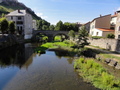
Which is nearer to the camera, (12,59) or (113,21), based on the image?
(12,59)

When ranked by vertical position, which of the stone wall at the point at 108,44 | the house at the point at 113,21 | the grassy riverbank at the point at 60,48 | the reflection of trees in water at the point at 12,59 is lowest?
the reflection of trees in water at the point at 12,59

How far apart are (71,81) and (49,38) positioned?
130ft

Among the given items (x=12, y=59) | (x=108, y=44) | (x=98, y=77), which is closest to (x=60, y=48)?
(x=108, y=44)

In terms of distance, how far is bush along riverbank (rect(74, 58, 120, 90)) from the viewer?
31.4 feet

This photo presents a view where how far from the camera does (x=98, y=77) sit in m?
11.4

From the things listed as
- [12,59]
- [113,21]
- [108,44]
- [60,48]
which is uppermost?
[113,21]

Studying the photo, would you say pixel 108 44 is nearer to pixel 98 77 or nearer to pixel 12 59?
pixel 98 77

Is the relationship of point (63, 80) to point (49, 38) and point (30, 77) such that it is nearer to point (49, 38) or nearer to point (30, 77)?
point (30, 77)

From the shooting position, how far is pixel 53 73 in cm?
1305

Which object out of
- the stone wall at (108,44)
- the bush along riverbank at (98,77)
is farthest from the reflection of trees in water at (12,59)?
the stone wall at (108,44)

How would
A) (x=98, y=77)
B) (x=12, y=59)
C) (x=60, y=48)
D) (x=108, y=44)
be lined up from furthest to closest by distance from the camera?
(x=60, y=48) < (x=108, y=44) < (x=12, y=59) < (x=98, y=77)

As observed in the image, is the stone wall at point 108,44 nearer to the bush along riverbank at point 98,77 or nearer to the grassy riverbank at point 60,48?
the grassy riverbank at point 60,48

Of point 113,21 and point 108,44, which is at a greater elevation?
point 113,21

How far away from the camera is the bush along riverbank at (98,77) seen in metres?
9.57
